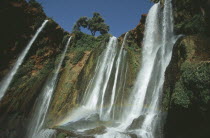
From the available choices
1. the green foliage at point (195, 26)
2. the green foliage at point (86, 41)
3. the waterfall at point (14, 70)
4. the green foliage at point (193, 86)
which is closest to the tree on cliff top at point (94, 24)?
the green foliage at point (86, 41)

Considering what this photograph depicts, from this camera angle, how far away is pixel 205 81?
7.84 meters

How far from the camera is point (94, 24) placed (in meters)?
39.8

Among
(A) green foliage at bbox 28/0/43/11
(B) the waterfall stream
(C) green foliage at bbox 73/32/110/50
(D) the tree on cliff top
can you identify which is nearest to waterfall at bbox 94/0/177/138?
(B) the waterfall stream

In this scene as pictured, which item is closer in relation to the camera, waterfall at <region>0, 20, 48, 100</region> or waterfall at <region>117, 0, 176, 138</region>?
waterfall at <region>117, 0, 176, 138</region>

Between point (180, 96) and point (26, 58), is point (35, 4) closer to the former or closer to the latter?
point (26, 58)

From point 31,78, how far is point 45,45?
4564 mm

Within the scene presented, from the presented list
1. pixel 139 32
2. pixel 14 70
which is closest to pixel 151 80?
pixel 139 32

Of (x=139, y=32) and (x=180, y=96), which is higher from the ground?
(x=139, y=32)

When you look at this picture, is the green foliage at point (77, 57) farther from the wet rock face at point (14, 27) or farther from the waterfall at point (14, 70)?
the wet rock face at point (14, 27)

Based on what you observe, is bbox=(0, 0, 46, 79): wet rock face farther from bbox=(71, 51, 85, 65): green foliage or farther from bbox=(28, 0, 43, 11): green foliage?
bbox=(71, 51, 85, 65): green foliage

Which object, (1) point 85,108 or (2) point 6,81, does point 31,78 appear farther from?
(1) point 85,108

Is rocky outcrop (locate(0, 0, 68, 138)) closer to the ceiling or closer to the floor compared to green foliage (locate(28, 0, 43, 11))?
closer to the floor

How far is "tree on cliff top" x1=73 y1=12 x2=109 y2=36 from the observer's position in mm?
39406

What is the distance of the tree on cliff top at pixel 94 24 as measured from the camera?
39.4 metres
